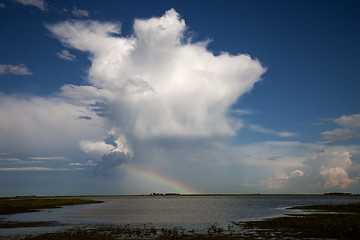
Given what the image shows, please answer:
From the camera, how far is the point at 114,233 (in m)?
39.8

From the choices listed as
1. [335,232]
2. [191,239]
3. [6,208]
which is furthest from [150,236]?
[6,208]

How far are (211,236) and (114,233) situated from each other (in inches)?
569

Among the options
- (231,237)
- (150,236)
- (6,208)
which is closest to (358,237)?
(231,237)

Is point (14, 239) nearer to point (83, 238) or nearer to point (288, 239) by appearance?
point (83, 238)

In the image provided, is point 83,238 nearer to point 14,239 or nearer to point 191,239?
point 14,239

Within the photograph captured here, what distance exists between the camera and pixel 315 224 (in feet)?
144

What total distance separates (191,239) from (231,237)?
203 inches

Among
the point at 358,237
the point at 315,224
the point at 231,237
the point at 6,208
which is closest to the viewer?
the point at 358,237

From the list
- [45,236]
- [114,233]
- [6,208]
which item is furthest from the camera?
[6,208]

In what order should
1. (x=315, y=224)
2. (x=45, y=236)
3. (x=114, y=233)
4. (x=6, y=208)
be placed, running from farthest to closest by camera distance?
1. (x=6, y=208)
2. (x=315, y=224)
3. (x=114, y=233)
4. (x=45, y=236)

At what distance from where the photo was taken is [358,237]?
32.2m

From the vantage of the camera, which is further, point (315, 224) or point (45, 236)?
point (315, 224)

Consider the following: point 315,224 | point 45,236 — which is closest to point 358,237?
point 315,224

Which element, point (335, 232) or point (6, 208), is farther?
point (6, 208)
